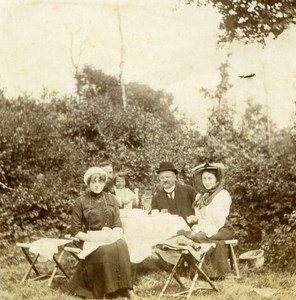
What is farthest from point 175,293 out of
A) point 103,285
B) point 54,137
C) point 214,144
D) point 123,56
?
point 123,56

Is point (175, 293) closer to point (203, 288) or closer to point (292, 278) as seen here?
point (203, 288)

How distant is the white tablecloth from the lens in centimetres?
690

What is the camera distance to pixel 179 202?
810cm

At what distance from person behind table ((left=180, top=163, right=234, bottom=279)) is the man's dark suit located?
0.36 meters

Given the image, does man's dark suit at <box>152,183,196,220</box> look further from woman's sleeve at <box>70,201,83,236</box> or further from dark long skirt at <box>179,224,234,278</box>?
woman's sleeve at <box>70,201,83,236</box>

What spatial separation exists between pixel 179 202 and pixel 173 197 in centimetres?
12

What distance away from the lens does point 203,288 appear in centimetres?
638

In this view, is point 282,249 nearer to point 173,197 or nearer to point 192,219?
point 192,219

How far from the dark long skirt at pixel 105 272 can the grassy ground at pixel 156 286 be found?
215mm

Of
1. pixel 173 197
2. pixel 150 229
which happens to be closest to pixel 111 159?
pixel 173 197

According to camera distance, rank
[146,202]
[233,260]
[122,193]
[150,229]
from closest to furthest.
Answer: [150,229] → [233,260] → [146,202] → [122,193]

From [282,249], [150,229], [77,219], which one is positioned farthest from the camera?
[282,249]

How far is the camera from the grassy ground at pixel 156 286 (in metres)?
6.29

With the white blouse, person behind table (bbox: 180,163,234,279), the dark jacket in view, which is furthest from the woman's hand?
the dark jacket
